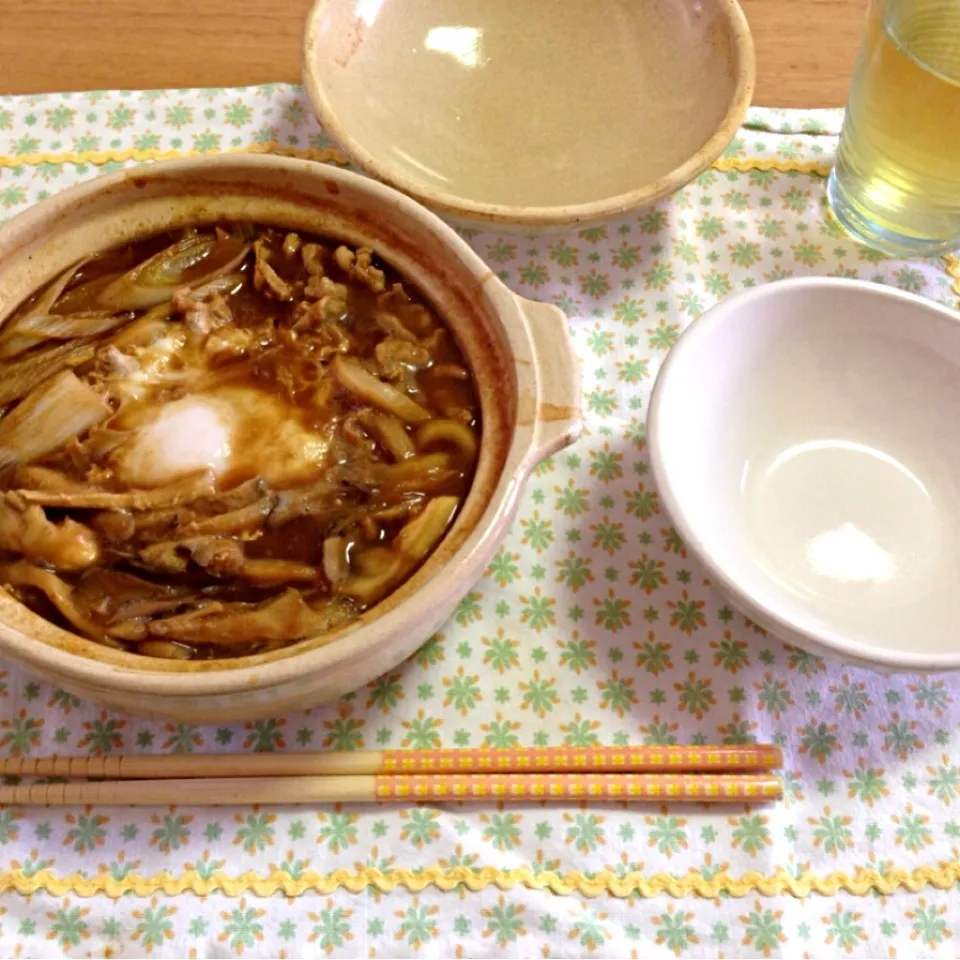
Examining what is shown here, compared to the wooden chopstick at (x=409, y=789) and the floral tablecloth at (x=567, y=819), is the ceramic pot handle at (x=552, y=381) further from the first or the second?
the wooden chopstick at (x=409, y=789)

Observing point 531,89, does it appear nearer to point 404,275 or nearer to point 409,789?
point 404,275

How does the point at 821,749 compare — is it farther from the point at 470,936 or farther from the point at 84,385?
the point at 84,385

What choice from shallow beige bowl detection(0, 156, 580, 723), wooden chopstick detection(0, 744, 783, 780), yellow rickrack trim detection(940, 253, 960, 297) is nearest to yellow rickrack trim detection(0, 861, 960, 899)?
wooden chopstick detection(0, 744, 783, 780)

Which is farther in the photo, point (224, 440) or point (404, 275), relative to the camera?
point (404, 275)

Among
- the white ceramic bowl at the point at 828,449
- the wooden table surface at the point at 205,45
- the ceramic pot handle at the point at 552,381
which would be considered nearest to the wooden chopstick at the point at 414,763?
the white ceramic bowl at the point at 828,449

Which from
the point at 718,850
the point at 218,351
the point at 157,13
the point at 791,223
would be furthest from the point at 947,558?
the point at 157,13

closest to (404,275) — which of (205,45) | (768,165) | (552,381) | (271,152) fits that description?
(552,381)

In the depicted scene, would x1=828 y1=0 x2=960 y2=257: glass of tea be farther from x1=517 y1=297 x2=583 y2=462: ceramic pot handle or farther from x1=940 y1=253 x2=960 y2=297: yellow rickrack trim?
x1=517 y1=297 x2=583 y2=462: ceramic pot handle

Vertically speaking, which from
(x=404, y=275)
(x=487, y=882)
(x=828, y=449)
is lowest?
(x=487, y=882)
